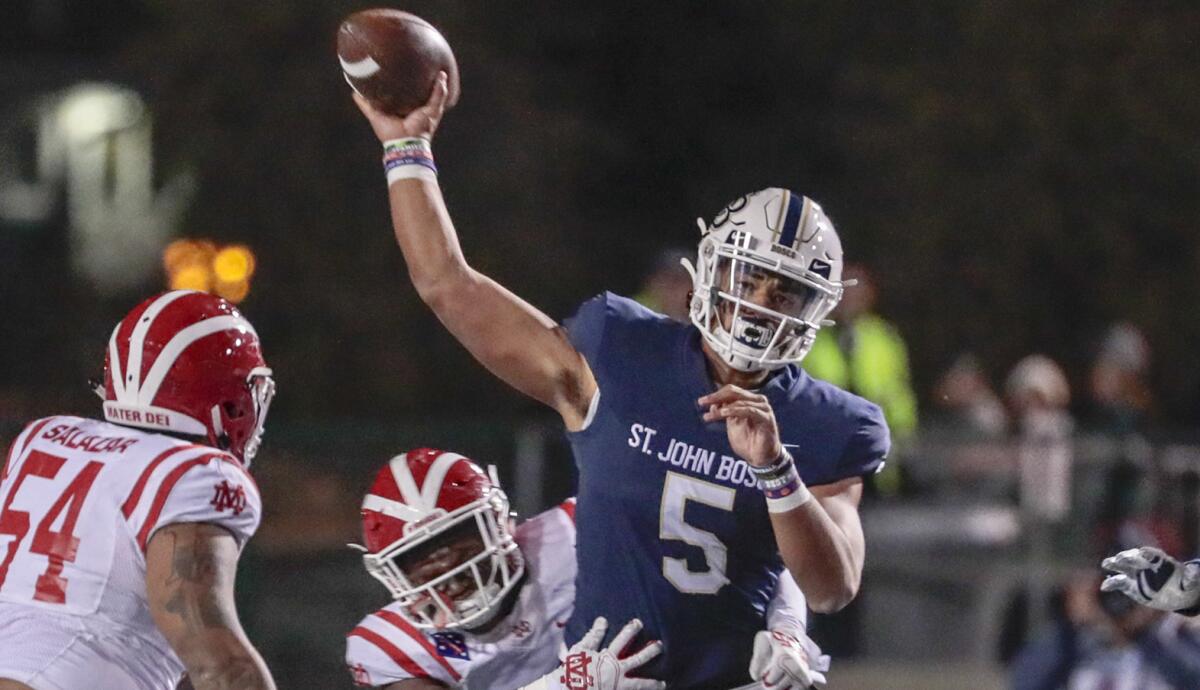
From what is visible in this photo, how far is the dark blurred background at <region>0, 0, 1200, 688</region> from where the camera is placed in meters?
14.0

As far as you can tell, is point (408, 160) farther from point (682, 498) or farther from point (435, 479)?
point (682, 498)

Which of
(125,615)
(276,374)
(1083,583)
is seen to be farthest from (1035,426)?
(125,615)

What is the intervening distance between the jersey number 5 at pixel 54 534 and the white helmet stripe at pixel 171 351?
0.64 feet

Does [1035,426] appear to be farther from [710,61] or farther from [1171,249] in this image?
[710,61]

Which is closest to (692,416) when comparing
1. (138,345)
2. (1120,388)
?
(138,345)

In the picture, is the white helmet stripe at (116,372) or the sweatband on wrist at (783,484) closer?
the sweatband on wrist at (783,484)

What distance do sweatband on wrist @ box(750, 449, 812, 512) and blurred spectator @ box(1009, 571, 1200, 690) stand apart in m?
3.12

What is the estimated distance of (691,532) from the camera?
4.06 m

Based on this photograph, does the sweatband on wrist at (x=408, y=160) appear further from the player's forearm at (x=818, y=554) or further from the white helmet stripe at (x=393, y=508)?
the player's forearm at (x=818, y=554)

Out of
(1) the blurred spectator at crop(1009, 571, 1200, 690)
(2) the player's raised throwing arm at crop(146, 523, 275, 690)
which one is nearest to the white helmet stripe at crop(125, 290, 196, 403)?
(2) the player's raised throwing arm at crop(146, 523, 275, 690)

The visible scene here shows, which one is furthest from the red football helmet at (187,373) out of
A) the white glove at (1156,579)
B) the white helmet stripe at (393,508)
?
the white glove at (1156,579)

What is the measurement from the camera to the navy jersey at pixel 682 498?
13.3ft

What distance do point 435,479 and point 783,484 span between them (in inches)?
30.9

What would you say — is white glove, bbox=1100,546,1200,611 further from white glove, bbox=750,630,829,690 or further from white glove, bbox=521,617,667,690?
white glove, bbox=521,617,667,690
